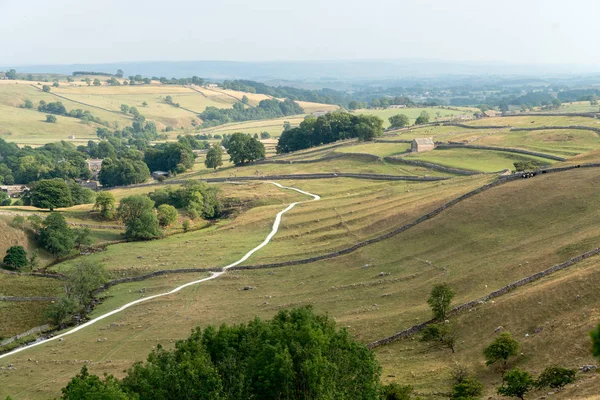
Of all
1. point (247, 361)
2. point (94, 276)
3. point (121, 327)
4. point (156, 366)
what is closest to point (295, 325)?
point (247, 361)

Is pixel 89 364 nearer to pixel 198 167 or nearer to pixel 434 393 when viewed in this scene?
pixel 434 393

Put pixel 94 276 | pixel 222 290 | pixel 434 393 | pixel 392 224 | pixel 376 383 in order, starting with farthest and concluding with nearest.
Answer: pixel 392 224, pixel 94 276, pixel 222 290, pixel 434 393, pixel 376 383

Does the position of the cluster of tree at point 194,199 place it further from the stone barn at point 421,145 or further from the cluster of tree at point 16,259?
the stone barn at point 421,145

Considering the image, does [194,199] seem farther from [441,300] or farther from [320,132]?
[320,132]

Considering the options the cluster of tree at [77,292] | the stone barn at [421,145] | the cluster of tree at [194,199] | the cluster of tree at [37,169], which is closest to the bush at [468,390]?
the cluster of tree at [77,292]

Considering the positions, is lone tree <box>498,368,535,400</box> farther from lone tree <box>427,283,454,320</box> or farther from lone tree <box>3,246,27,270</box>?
lone tree <box>3,246,27,270</box>

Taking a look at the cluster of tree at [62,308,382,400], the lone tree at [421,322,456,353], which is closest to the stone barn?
the lone tree at [421,322,456,353]

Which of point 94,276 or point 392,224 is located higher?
point 392,224
